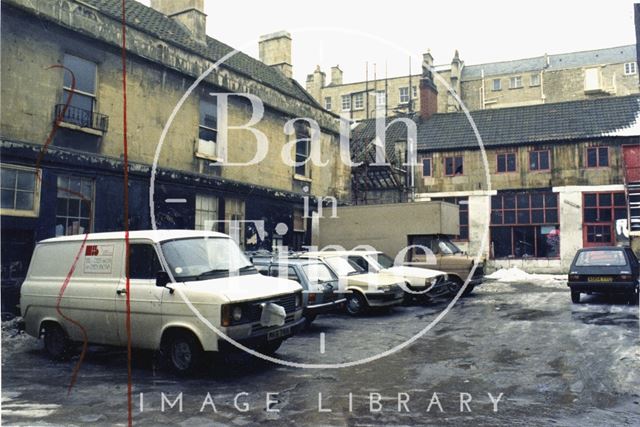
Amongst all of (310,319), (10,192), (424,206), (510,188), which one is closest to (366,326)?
(310,319)

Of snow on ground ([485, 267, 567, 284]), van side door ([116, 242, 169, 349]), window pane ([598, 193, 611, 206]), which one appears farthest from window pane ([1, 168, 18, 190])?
window pane ([598, 193, 611, 206])

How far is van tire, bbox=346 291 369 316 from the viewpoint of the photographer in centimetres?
1247

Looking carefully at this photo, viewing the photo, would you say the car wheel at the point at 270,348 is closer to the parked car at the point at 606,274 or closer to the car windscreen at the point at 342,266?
the car windscreen at the point at 342,266

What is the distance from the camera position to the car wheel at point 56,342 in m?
8.23

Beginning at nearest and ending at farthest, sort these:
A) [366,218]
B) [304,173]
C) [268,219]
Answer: [366,218], [268,219], [304,173]

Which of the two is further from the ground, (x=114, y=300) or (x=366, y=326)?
(x=114, y=300)

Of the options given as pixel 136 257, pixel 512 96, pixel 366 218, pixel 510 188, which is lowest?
pixel 136 257

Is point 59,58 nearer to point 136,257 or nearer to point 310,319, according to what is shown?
point 136,257

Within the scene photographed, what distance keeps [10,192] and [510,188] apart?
24103mm

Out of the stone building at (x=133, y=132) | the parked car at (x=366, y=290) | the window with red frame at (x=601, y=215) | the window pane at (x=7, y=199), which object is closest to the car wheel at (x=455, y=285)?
the parked car at (x=366, y=290)

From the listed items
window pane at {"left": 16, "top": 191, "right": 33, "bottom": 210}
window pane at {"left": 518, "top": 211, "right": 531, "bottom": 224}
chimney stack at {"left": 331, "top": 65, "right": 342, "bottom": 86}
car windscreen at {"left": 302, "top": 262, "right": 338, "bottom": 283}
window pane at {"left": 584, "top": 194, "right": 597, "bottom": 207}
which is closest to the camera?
car windscreen at {"left": 302, "top": 262, "right": 338, "bottom": 283}

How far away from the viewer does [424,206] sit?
16.9m

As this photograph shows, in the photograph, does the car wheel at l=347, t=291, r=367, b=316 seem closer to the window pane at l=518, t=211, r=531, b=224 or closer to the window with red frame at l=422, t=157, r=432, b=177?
the window pane at l=518, t=211, r=531, b=224

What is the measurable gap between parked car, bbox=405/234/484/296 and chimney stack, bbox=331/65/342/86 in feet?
148
